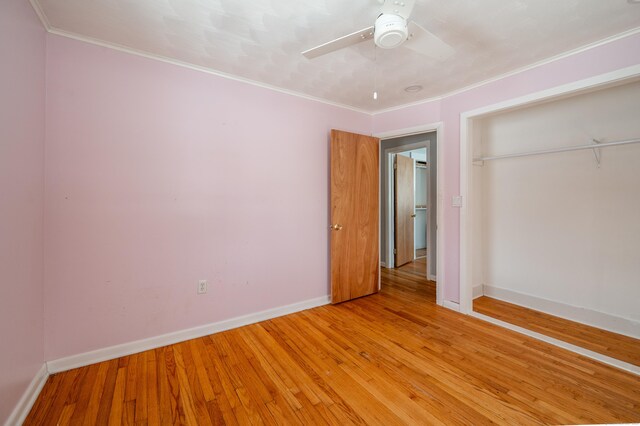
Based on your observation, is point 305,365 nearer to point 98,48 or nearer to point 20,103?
point 20,103

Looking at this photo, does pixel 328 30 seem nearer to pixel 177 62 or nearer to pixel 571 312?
pixel 177 62

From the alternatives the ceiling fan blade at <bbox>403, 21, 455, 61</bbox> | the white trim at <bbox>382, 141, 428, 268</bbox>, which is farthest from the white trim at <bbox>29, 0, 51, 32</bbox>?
the white trim at <bbox>382, 141, 428, 268</bbox>

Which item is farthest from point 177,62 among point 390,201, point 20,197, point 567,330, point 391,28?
point 567,330

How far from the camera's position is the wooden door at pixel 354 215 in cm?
308

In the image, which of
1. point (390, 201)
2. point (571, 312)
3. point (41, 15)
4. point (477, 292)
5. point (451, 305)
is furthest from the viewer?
point (390, 201)

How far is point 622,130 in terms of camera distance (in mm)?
2395

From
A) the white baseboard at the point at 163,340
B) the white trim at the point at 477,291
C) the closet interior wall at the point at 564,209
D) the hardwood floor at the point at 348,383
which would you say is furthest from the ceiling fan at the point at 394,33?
the white trim at the point at 477,291

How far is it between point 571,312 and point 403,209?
2.62 meters

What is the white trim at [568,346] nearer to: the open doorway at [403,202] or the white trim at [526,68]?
the open doorway at [403,202]

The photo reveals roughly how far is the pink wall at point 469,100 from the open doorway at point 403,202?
3.37 ft

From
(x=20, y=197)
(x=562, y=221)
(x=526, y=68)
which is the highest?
(x=526, y=68)

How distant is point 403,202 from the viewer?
484cm

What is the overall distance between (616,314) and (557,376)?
131 centimetres

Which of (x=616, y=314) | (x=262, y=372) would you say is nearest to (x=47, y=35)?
(x=262, y=372)
